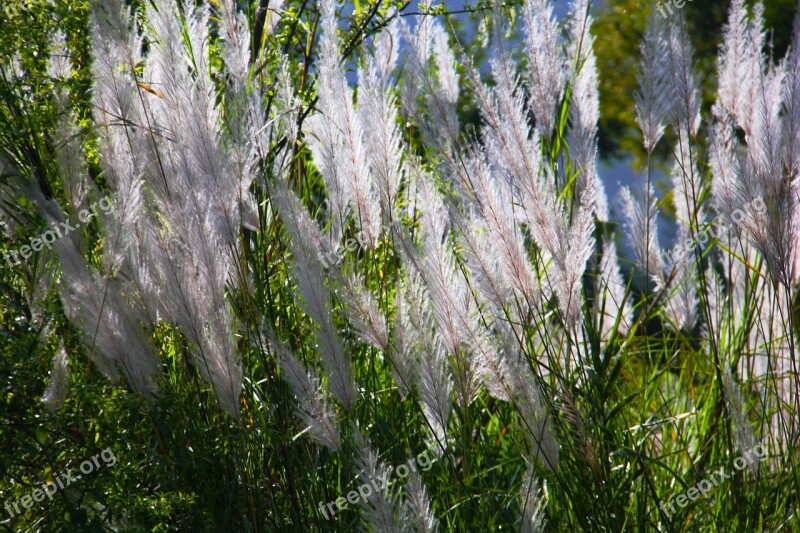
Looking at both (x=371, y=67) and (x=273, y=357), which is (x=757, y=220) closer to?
(x=371, y=67)

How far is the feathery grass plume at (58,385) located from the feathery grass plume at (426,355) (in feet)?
2.99

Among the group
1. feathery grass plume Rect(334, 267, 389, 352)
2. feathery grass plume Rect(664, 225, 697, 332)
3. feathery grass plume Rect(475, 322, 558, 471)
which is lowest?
feathery grass plume Rect(664, 225, 697, 332)

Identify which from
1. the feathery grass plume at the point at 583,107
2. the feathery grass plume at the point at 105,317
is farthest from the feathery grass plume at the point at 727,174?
the feathery grass plume at the point at 105,317

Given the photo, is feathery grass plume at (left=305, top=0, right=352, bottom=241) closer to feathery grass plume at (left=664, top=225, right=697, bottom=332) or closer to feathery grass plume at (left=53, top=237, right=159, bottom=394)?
feathery grass plume at (left=53, top=237, right=159, bottom=394)

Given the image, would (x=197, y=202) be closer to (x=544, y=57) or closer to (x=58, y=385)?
(x=58, y=385)

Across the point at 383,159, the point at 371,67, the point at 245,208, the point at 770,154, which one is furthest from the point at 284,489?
the point at 770,154

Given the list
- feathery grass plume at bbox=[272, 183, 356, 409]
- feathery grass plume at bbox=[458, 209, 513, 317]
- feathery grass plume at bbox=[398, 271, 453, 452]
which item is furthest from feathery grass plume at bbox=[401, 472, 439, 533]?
feathery grass plume at bbox=[458, 209, 513, 317]

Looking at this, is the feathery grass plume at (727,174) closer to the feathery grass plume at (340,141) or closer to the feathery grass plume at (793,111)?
the feathery grass plume at (793,111)

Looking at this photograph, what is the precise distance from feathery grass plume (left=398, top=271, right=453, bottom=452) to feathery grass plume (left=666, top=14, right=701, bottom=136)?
97 cm

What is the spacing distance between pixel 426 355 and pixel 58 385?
979mm

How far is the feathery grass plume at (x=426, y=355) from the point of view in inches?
69.2

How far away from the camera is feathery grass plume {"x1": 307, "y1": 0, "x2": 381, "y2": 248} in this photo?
1.93 meters

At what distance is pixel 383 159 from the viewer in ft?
6.46

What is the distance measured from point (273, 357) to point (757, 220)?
1268 mm
